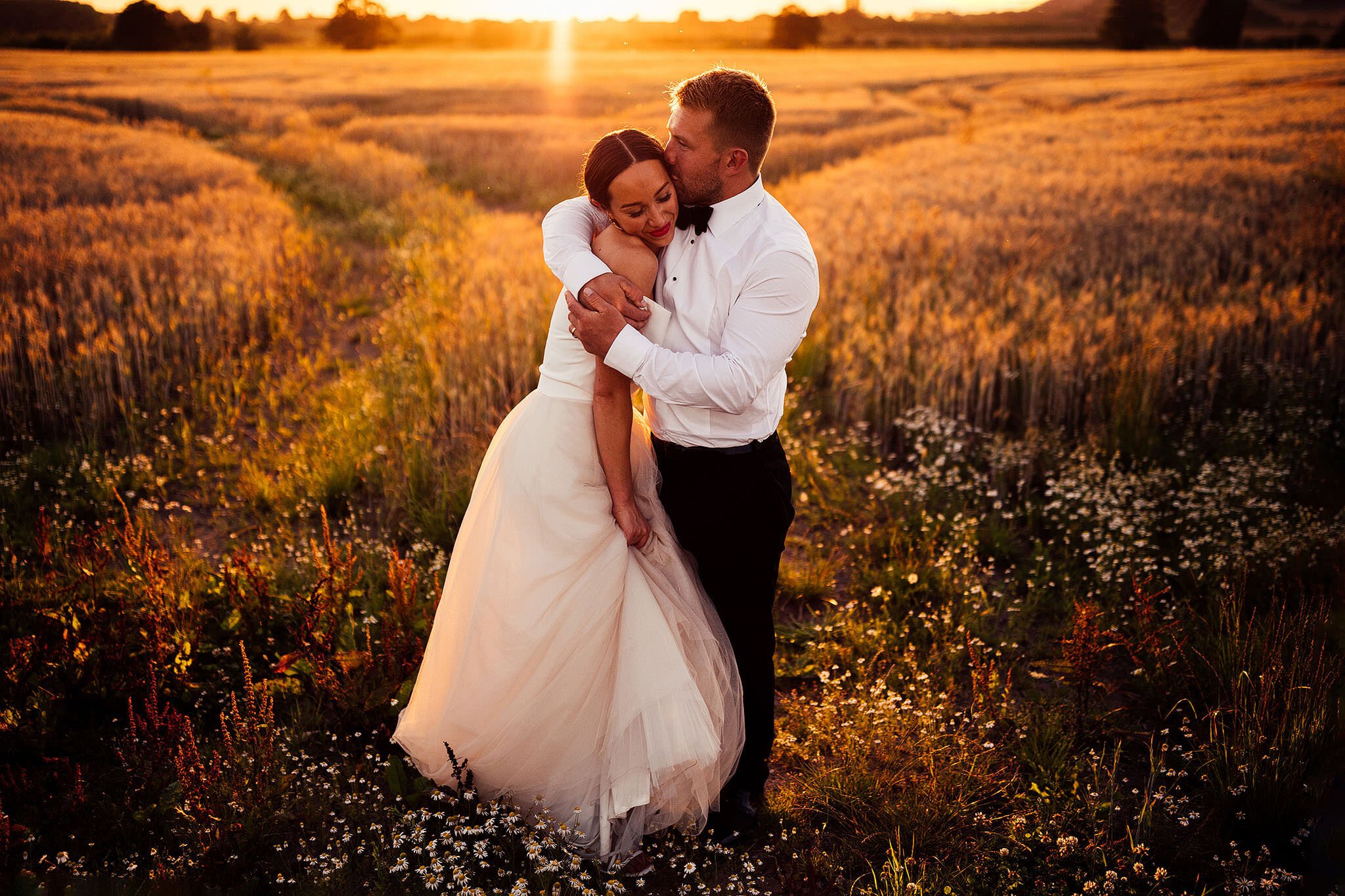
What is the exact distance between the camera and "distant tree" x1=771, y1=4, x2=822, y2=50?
126ft

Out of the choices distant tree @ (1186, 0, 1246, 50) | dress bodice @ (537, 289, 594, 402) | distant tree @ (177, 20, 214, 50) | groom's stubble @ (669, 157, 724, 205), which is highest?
distant tree @ (1186, 0, 1246, 50)

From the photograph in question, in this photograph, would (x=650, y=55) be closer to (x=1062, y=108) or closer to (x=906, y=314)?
(x=1062, y=108)

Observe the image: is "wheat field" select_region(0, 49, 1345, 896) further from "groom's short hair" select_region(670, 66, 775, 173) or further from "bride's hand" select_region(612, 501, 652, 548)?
"groom's short hair" select_region(670, 66, 775, 173)

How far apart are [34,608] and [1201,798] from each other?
18.2ft

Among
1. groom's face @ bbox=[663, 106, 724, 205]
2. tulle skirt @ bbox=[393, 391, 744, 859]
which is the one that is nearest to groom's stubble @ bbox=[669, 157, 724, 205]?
groom's face @ bbox=[663, 106, 724, 205]

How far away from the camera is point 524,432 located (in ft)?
9.29

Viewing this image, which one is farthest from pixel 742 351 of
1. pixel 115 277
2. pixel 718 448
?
pixel 115 277

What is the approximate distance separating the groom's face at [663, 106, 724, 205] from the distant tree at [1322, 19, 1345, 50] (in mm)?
13049

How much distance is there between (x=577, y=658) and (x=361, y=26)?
184ft

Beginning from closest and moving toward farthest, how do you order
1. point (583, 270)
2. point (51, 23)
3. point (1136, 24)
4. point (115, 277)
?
point (583, 270), point (51, 23), point (115, 277), point (1136, 24)

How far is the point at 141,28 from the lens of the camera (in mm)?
8047

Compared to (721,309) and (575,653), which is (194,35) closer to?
(721,309)

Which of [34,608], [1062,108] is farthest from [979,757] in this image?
[1062,108]

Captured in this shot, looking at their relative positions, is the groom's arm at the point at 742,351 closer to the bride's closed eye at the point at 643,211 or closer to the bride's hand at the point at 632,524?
the bride's closed eye at the point at 643,211
